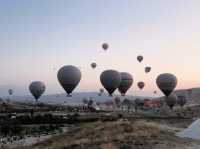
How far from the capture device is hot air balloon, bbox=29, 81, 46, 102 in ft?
359

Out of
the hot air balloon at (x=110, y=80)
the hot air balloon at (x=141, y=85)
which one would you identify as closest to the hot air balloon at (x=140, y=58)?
the hot air balloon at (x=110, y=80)

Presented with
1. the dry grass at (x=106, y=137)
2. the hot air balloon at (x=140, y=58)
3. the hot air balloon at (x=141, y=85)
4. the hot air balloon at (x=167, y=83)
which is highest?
the hot air balloon at (x=140, y=58)

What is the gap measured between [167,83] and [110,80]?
15218 mm

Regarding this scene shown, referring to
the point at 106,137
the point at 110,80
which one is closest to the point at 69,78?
the point at 110,80

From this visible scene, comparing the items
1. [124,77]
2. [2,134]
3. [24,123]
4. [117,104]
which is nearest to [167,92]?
[124,77]

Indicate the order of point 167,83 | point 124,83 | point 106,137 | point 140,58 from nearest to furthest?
point 106,137, point 167,83, point 124,83, point 140,58

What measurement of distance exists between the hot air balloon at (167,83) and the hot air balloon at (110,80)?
12196 millimetres

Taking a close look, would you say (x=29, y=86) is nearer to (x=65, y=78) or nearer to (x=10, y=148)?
(x=65, y=78)

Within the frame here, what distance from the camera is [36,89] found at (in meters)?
110

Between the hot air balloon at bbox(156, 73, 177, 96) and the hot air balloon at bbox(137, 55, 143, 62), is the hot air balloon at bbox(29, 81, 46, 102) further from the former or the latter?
the hot air balloon at bbox(156, 73, 177, 96)

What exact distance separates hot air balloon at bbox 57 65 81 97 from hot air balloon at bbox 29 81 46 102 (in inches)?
949

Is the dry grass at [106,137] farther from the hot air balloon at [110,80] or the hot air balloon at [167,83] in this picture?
the hot air balloon at [167,83]

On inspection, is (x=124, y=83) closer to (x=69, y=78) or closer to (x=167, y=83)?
(x=167, y=83)

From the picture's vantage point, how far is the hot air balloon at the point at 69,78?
8475cm
